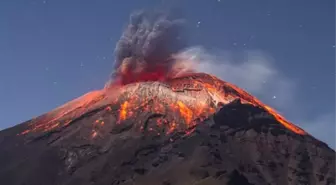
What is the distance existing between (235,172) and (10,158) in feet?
246

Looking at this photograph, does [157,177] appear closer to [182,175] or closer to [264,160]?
[182,175]

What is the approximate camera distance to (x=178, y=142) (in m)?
198

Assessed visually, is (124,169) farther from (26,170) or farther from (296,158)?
(296,158)

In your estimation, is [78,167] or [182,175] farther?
[78,167]

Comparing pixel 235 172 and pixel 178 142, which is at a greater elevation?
pixel 178 142

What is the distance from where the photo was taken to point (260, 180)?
183 m

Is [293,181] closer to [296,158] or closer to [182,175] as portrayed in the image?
[296,158]

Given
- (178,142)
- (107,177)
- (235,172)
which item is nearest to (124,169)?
(107,177)

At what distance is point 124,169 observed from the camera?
624 ft

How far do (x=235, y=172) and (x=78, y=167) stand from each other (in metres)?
52.1

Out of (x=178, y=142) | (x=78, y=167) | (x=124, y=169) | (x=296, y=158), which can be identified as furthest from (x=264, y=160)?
(x=78, y=167)

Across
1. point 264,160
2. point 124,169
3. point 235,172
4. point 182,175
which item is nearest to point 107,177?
point 124,169

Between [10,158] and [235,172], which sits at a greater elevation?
[10,158]

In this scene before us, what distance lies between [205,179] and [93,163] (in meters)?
40.8
